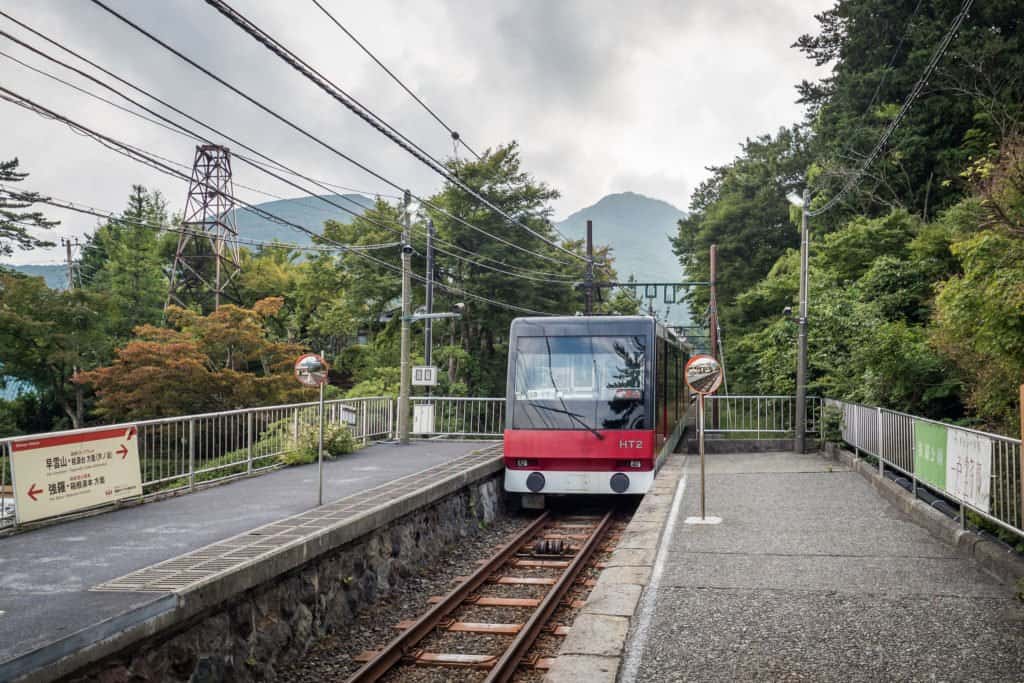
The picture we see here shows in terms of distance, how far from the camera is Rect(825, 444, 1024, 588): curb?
24.1 ft

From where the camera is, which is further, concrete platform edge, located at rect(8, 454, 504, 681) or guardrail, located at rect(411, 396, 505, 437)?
guardrail, located at rect(411, 396, 505, 437)

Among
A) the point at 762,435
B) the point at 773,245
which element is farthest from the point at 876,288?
the point at 773,245

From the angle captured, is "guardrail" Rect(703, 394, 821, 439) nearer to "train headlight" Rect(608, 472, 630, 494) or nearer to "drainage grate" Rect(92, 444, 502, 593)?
"train headlight" Rect(608, 472, 630, 494)

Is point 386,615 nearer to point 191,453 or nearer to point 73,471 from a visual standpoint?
point 73,471

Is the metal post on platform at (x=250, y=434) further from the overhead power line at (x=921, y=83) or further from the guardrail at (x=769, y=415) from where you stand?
the guardrail at (x=769, y=415)

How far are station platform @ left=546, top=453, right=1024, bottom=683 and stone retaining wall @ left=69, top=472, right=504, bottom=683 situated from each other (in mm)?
2676

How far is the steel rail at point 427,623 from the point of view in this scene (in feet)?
22.7

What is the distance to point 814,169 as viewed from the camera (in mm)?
34812

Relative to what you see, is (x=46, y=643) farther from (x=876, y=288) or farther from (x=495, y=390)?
(x=495, y=390)

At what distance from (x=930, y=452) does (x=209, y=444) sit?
978cm

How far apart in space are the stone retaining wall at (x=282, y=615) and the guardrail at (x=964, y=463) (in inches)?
248

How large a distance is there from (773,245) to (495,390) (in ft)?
68.1

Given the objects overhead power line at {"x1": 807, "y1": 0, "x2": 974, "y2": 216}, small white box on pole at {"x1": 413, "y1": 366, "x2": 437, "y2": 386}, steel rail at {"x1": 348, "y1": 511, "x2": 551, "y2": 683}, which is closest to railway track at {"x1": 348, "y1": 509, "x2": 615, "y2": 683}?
steel rail at {"x1": 348, "y1": 511, "x2": 551, "y2": 683}

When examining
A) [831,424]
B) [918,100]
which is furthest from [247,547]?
[918,100]
